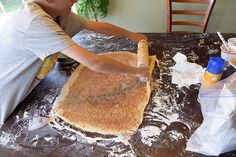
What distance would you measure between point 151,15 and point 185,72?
1.35m

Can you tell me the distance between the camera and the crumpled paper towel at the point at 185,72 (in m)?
1.08

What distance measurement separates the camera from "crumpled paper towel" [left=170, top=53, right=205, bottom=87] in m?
1.08

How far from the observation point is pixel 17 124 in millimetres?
968

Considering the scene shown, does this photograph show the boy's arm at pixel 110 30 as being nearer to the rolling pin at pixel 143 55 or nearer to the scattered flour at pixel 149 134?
the rolling pin at pixel 143 55

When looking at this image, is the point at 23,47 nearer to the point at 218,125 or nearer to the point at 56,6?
the point at 56,6

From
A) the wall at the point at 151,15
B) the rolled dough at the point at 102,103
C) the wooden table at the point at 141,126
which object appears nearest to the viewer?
the wooden table at the point at 141,126

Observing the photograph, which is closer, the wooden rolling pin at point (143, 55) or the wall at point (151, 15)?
the wooden rolling pin at point (143, 55)

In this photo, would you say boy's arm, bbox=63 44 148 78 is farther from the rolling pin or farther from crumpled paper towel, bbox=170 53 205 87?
crumpled paper towel, bbox=170 53 205 87

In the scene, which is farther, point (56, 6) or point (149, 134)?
point (56, 6)

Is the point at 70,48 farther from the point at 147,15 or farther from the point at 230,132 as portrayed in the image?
the point at 147,15

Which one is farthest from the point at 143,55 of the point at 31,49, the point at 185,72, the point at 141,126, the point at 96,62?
the point at 31,49

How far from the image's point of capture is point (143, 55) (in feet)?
3.98

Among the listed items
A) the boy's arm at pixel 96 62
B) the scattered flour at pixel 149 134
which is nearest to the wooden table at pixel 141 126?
the scattered flour at pixel 149 134

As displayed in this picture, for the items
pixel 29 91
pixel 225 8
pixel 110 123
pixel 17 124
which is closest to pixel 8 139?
pixel 17 124
